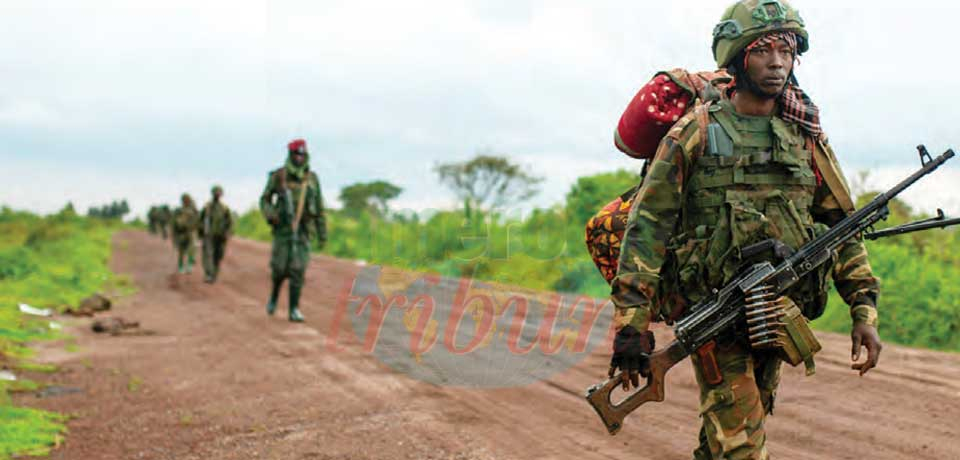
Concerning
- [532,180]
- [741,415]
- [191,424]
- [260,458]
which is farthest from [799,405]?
[532,180]

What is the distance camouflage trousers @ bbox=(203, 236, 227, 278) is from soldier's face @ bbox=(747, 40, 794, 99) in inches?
622

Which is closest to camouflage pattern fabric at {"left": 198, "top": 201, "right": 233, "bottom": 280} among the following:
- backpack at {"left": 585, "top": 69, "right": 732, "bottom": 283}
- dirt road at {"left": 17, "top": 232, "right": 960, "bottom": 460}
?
dirt road at {"left": 17, "top": 232, "right": 960, "bottom": 460}

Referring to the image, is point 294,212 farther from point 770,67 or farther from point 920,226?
point 920,226

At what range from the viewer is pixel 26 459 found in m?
5.39

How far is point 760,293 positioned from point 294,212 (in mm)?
8828

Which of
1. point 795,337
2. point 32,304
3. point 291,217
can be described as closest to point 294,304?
point 291,217

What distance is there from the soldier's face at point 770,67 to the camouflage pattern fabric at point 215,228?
15633 millimetres

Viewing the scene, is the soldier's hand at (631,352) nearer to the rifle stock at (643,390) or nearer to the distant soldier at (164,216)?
the rifle stock at (643,390)

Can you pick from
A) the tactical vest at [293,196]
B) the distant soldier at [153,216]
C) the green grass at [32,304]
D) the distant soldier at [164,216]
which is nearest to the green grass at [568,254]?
the tactical vest at [293,196]

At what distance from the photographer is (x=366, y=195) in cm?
4953

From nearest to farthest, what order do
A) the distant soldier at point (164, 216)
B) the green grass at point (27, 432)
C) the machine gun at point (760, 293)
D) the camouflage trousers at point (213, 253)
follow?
the machine gun at point (760, 293) < the green grass at point (27, 432) < the camouflage trousers at point (213, 253) < the distant soldier at point (164, 216)

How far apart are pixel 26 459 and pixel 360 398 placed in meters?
2.25

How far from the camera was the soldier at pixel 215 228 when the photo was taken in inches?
691

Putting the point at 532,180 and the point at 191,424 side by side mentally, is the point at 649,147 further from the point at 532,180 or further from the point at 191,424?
the point at 532,180
